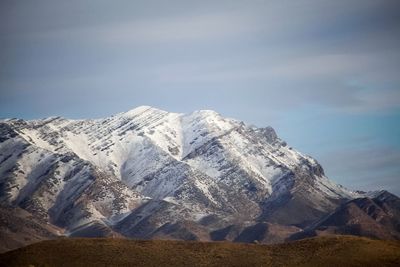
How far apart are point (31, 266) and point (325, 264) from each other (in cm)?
7812

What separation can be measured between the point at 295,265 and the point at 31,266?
70.3 m

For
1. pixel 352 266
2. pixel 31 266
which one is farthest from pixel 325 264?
pixel 31 266

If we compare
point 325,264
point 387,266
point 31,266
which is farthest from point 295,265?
point 31,266

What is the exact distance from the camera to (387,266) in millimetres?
193000

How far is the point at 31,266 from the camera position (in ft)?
654

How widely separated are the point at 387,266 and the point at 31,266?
A: 93.3 m

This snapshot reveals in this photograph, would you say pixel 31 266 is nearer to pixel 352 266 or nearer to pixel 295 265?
pixel 295 265

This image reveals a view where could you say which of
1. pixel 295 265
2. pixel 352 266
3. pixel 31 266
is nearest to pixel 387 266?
pixel 352 266

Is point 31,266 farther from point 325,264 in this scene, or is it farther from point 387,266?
point 387,266

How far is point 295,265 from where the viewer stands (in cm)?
19988

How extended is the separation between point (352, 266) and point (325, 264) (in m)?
7.15

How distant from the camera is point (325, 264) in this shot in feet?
652

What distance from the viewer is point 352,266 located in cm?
19600

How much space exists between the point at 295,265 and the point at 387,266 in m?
23.8
